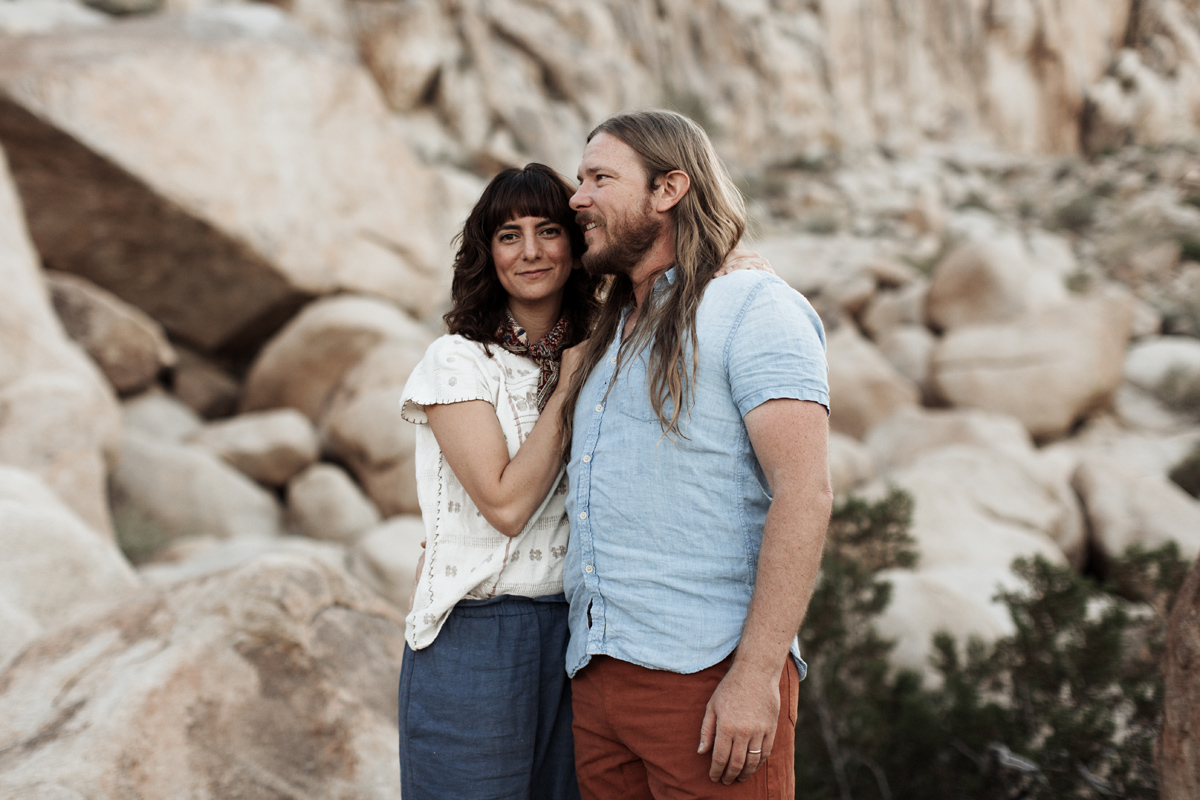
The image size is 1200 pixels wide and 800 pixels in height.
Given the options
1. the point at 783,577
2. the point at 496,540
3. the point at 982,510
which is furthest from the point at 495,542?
the point at 982,510

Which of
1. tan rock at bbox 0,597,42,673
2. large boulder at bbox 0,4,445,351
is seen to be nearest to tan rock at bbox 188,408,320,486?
large boulder at bbox 0,4,445,351

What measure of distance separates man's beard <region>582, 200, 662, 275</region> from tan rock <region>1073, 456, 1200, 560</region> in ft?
17.2

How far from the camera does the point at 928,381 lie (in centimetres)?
1009

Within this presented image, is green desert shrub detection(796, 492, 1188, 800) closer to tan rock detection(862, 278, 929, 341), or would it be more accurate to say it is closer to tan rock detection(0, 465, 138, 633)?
tan rock detection(0, 465, 138, 633)

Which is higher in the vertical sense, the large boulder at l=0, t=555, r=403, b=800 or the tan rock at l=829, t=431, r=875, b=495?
the large boulder at l=0, t=555, r=403, b=800

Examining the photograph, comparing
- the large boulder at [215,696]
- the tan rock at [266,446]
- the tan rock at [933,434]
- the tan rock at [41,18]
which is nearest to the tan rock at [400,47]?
the tan rock at [41,18]

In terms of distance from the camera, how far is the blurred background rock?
224 centimetres

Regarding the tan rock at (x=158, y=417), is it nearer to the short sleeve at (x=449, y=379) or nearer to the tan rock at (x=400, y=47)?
the short sleeve at (x=449, y=379)

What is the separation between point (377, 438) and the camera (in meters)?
7.39

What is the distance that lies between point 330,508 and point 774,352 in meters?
6.26

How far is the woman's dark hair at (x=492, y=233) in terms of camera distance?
74.1 inches

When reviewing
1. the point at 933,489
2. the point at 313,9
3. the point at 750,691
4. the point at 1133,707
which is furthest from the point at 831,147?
the point at 750,691

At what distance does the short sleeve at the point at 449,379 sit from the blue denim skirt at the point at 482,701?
1.42ft

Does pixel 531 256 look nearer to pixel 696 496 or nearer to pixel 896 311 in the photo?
pixel 696 496
